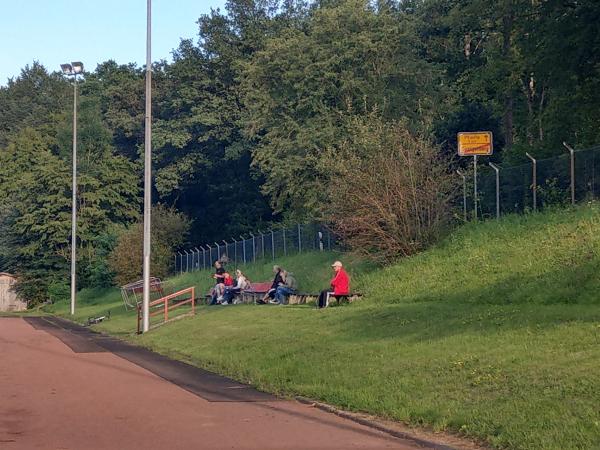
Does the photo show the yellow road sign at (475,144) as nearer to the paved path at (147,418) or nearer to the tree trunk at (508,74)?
the tree trunk at (508,74)

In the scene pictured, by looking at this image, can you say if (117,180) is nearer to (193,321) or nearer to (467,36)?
(467,36)

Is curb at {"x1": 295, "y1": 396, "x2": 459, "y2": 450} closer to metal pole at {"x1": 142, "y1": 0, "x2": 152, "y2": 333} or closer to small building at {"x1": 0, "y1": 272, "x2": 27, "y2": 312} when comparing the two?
metal pole at {"x1": 142, "y1": 0, "x2": 152, "y2": 333}

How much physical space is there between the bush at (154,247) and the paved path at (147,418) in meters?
41.2

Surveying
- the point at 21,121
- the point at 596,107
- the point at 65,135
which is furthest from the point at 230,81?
the point at 21,121

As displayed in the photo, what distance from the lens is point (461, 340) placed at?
14539 mm

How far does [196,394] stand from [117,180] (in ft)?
213

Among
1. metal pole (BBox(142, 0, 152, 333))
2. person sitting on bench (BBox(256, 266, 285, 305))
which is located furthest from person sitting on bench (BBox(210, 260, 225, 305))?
metal pole (BBox(142, 0, 152, 333))

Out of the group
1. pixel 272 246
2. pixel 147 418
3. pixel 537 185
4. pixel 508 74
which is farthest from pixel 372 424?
pixel 272 246

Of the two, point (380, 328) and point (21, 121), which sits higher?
point (21, 121)

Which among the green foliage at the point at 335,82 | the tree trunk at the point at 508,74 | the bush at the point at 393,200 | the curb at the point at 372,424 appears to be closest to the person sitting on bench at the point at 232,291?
the bush at the point at 393,200

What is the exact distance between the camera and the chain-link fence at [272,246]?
39.4 m

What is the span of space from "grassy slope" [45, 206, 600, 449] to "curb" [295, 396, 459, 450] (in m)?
0.24

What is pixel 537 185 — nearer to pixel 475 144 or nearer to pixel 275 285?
pixel 475 144

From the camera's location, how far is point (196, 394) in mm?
14531
